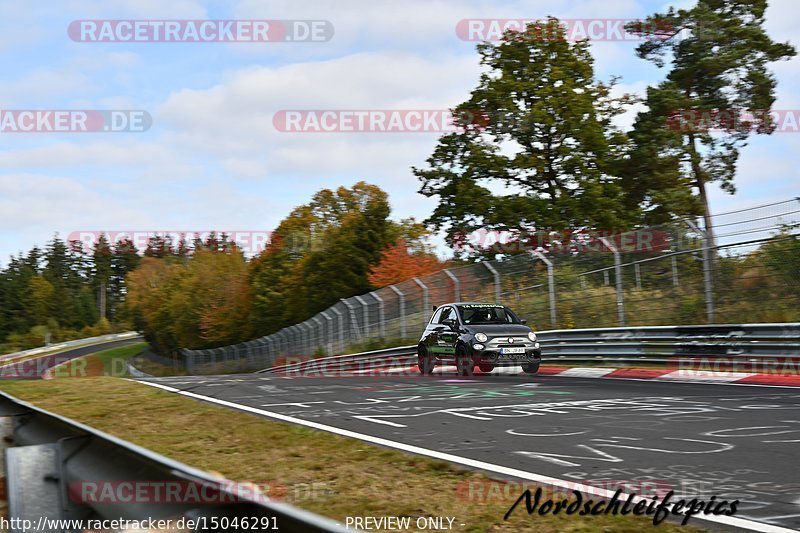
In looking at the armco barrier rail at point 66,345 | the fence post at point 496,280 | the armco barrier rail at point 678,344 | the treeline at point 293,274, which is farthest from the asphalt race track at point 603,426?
the armco barrier rail at point 66,345

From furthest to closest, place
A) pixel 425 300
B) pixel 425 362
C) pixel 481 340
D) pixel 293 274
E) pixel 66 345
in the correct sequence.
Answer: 1. pixel 66 345
2. pixel 293 274
3. pixel 425 300
4. pixel 425 362
5. pixel 481 340

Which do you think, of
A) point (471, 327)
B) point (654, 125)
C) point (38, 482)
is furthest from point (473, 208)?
point (38, 482)

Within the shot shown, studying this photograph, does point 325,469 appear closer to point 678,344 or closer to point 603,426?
point 603,426

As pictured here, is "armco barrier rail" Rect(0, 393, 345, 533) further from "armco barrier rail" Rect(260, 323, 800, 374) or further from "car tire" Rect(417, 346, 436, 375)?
"car tire" Rect(417, 346, 436, 375)

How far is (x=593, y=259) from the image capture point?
19.8 m

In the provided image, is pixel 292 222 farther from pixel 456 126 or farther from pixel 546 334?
pixel 546 334

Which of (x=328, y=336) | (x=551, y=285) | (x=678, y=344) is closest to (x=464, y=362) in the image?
(x=551, y=285)

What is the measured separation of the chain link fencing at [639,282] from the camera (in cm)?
1473

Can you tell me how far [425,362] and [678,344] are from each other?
635 centimetres

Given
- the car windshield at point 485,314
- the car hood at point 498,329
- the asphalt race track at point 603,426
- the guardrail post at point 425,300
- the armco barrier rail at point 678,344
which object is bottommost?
the asphalt race track at point 603,426

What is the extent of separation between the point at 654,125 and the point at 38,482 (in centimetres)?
3969

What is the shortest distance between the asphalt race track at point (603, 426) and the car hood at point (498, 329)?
290cm

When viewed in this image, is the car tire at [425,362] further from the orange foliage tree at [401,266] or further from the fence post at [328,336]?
the orange foliage tree at [401,266]

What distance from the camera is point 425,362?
67.2ft
